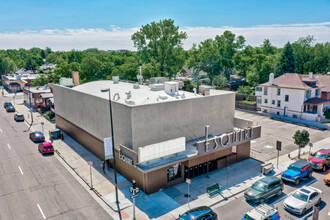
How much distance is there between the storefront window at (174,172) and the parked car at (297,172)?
10670 millimetres

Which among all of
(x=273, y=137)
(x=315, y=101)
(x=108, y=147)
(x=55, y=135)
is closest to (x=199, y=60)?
(x=315, y=101)

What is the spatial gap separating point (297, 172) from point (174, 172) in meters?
12.3

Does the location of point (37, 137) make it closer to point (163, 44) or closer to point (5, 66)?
point (163, 44)

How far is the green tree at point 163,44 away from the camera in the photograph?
6259cm

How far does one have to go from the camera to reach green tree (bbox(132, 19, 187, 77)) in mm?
62594

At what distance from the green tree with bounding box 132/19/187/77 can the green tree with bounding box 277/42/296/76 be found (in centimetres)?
2652

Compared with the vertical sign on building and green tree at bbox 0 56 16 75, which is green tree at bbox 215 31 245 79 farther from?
green tree at bbox 0 56 16 75

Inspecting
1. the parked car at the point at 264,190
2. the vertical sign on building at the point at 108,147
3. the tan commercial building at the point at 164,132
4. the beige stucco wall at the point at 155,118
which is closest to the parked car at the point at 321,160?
the tan commercial building at the point at 164,132

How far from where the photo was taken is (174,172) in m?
24.9

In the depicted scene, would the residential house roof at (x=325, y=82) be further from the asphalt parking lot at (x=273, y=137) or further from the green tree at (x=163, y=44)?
the green tree at (x=163, y=44)

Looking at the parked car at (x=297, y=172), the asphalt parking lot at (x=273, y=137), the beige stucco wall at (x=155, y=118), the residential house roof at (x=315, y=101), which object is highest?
the beige stucco wall at (x=155, y=118)

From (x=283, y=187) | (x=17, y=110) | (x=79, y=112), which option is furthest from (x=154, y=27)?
(x=283, y=187)

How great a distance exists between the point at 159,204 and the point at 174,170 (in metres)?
4.21

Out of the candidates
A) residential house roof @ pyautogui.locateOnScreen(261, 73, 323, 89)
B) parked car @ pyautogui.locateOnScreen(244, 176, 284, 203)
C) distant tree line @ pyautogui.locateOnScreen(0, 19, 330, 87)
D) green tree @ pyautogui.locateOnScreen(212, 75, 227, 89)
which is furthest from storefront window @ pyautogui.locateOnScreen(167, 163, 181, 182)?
green tree @ pyautogui.locateOnScreen(212, 75, 227, 89)
